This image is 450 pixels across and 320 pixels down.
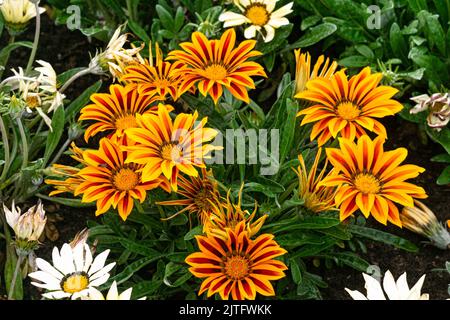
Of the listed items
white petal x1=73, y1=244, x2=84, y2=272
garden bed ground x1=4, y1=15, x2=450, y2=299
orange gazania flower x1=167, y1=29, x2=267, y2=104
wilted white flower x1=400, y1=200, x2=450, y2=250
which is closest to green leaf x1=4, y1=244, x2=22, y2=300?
garden bed ground x1=4, y1=15, x2=450, y2=299

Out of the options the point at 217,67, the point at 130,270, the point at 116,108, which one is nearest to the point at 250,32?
the point at 217,67

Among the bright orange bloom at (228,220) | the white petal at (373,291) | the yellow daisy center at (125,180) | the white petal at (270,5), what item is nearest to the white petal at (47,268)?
the yellow daisy center at (125,180)

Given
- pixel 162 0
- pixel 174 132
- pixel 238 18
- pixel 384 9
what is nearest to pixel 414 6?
pixel 384 9

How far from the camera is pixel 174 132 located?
177cm

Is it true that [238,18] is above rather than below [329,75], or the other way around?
above

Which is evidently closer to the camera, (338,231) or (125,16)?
(338,231)

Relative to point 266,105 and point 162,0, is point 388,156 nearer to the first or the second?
point 266,105

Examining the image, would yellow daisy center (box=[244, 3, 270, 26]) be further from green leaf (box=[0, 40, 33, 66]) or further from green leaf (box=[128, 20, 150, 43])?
green leaf (box=[0, 40, 33, 66])

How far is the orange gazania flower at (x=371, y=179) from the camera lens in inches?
67.6

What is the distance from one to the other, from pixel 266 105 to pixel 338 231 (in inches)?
30.4

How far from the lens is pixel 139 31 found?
255cm

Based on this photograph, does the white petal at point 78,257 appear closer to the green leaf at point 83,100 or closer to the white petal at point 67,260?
the white petal at point 67,260

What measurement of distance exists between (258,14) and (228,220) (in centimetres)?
76

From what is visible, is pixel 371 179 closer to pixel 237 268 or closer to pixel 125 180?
pixel 237 268
